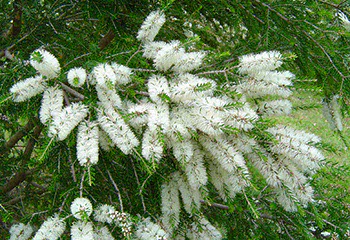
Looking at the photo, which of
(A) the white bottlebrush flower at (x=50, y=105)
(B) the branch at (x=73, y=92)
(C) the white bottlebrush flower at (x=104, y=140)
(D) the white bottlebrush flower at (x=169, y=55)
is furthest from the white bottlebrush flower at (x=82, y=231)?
(D) the white bottlebrush flower at (x=169, y=55)

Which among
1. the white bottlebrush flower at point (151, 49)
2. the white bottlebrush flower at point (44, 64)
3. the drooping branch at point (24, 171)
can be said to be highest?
the drooping branch at point (24, 171)

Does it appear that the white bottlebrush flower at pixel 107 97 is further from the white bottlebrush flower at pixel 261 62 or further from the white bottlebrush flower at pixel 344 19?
the white bottlebrush flower at pixel 344 19

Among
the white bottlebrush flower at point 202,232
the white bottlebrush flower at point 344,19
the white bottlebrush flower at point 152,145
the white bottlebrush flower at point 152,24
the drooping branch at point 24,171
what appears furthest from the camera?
the drooping branch at point 24,171

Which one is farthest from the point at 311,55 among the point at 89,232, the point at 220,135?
the point at 89,232

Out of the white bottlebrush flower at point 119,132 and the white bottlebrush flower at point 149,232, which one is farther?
the white bottlebrush flower at point 149,232

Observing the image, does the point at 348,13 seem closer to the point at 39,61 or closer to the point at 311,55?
the point at 311,55

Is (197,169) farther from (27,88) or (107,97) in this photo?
(27,88)
